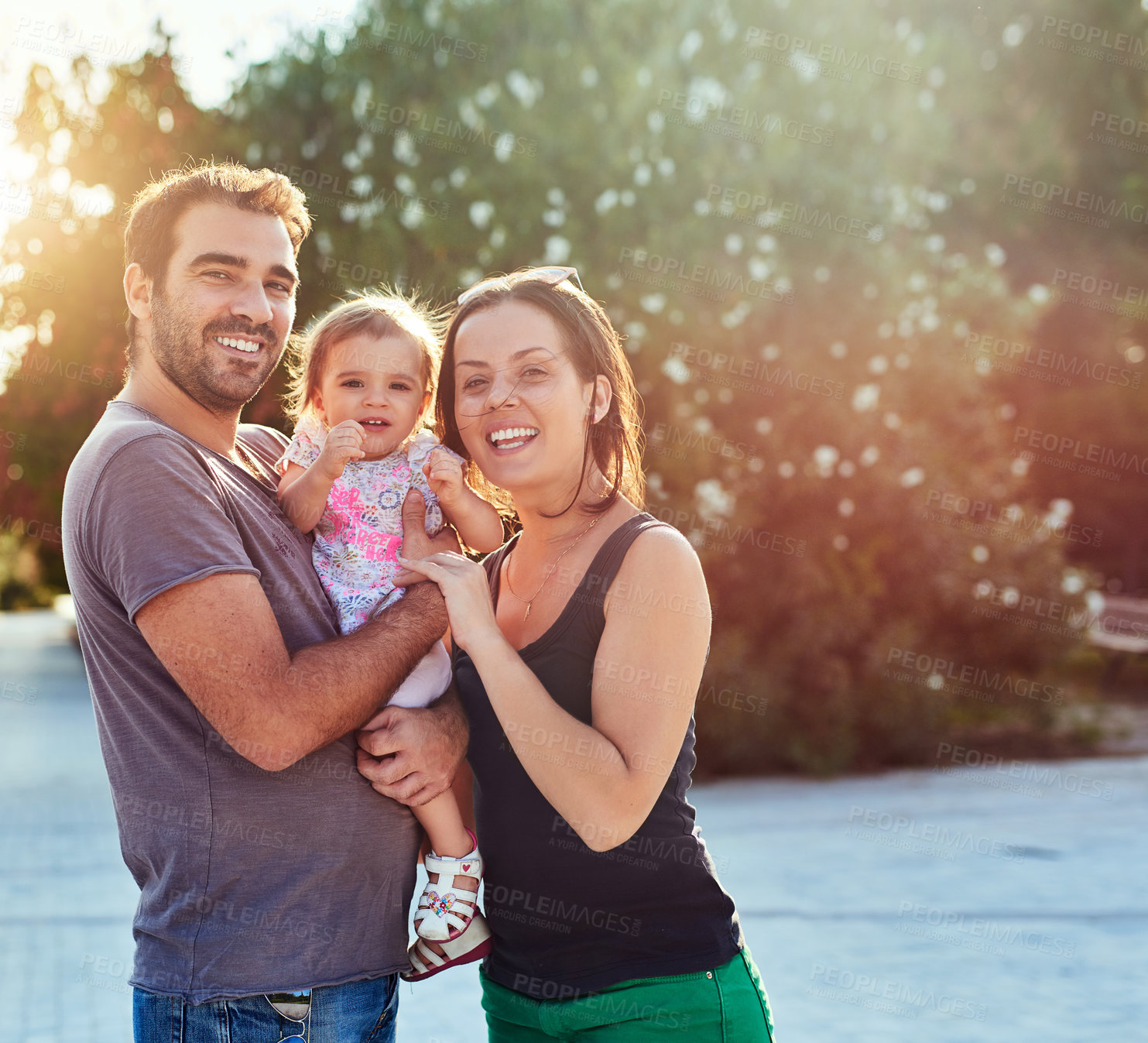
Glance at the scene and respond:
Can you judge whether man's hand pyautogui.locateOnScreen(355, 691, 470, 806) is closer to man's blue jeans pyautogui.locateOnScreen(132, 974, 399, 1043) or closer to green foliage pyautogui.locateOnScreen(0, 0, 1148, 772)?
man's blue jeans pyautogui.locateOnScreen(132, 974, 399, 1043)

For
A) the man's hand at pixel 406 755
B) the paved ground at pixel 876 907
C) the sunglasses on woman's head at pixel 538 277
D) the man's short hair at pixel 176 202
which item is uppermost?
the man's short hair at pixel 176 202

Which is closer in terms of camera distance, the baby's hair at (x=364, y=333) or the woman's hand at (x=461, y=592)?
the woman's hand at (x=461, y=592)

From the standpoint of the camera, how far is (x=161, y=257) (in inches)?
101

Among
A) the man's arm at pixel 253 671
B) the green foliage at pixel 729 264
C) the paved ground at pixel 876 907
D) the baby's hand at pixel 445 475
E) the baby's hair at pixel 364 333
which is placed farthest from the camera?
the green foliage at pixel 729 264

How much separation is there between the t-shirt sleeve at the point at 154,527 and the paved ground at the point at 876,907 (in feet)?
14.3

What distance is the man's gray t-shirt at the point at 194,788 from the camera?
6.93ft

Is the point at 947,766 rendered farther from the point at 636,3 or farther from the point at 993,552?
the point at 636,3

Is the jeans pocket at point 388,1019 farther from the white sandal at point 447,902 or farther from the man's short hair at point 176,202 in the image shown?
the man's short hair at point 176,202

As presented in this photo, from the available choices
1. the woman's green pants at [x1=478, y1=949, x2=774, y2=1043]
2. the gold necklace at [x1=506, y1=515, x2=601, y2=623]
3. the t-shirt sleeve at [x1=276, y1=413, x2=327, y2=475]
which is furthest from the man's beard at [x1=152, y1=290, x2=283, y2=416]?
the woman's green pants at [x1=478, y1=949, x2=774, y2=1043]

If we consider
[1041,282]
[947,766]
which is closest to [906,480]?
[947,766]

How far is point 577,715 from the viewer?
2332 mm

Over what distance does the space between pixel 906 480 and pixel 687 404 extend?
2.46 meters

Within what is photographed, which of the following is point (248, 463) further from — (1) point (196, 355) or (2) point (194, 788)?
(2) point (194, 788)

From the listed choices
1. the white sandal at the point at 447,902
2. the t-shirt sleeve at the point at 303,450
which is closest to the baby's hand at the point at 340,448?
the t-shirt sleeve at the point at 303,450
